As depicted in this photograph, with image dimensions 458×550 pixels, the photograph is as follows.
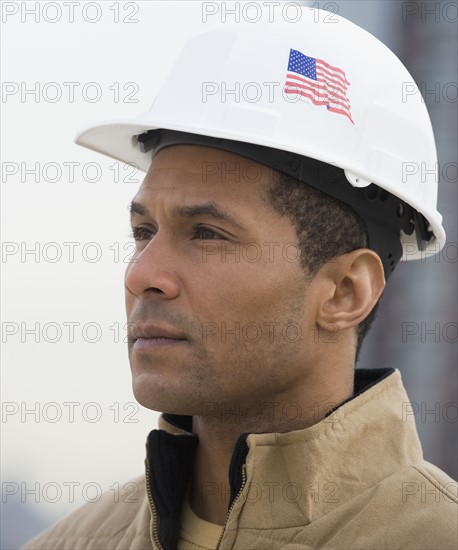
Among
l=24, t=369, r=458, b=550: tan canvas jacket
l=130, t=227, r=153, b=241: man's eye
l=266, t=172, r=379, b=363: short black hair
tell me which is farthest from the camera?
l=130, t=227, r=153, b=241: man's eye

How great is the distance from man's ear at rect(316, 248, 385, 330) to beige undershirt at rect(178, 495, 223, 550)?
2.20 ft

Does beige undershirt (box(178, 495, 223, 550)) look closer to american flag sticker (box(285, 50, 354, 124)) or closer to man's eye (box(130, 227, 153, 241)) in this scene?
man's eye (box(130, 227, 153, 241))

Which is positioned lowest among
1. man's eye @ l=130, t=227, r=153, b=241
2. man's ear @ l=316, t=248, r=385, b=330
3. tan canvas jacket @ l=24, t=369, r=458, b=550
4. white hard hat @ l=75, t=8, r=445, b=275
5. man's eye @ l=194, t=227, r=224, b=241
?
tan canvas jacket @ l=24, t=369, r=458, b=550

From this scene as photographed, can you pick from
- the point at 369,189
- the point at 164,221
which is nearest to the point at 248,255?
the point at 164,221

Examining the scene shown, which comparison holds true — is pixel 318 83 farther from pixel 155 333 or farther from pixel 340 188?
pixel 155 333

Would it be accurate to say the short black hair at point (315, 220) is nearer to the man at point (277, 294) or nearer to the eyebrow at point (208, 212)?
the man at point (277, 294)

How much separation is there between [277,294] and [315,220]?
256 millimetres

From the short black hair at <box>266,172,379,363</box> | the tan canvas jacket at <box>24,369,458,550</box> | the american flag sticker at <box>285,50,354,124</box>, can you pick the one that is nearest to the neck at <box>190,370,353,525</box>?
the tan canvas jacket at <box>24,369,458,550</box>

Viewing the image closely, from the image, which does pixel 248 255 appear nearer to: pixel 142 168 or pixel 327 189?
pixel 327 189

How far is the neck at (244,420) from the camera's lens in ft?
8.82

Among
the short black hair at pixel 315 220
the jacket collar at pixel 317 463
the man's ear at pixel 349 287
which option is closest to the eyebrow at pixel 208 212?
the short black hair at pixel 315 220

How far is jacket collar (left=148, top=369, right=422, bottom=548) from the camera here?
2438 millimetres

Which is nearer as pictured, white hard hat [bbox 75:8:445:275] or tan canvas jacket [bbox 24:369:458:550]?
tan canvas jacket [bbox 24:369:458:550]

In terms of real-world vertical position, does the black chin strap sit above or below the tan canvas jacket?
above
